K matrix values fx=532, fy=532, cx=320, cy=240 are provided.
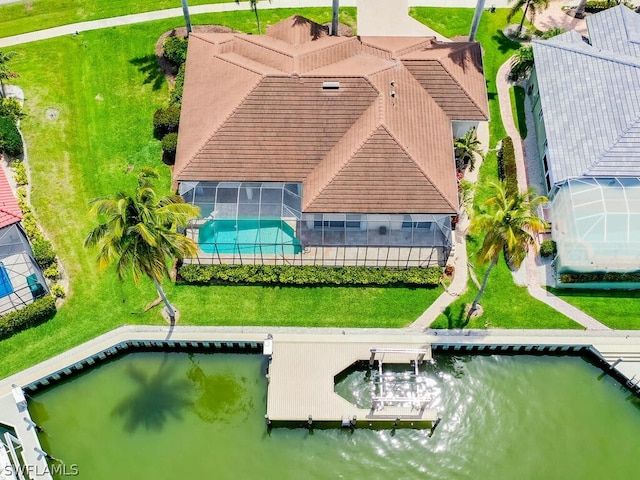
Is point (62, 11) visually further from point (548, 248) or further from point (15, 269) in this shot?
point (548, 248)

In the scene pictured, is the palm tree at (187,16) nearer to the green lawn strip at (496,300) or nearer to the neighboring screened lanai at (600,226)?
the green lawn strip at (496,300)

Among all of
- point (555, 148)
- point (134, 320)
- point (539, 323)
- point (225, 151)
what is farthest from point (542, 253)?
point (134, 320)

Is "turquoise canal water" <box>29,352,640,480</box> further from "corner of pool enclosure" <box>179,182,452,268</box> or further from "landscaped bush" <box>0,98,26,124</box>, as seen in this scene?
"landscaped bush" <box>0,98,26,124</box>

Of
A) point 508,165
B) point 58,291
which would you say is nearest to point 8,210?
point 58,291

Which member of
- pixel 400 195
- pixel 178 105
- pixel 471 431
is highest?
pixel 178 105

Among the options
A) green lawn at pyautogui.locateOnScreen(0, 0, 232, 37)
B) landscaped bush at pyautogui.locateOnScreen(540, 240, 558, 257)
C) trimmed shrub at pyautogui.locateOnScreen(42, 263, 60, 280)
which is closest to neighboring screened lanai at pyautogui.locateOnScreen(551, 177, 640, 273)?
landscaped bush at pyautogui.locateOnScreen(540, 240, 558, 257)

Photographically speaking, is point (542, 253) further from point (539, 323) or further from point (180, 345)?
point (180, 345)
